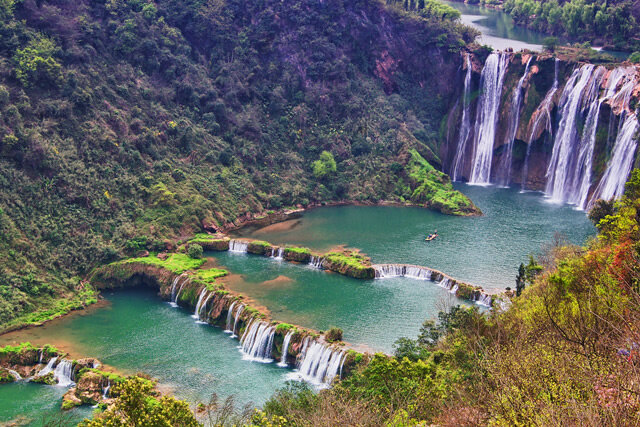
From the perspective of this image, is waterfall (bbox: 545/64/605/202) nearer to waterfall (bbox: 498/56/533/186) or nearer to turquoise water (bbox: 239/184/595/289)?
turquoise water (bbox: 239/184/595/289)

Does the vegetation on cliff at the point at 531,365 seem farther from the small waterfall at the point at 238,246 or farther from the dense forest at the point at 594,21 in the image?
the dense forest at the point at 594,21

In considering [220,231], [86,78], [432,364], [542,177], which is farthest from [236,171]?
[432,364]

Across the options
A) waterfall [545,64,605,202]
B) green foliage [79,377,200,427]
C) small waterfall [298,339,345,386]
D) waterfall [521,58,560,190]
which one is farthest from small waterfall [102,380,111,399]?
waterfall [521,58,560,190]

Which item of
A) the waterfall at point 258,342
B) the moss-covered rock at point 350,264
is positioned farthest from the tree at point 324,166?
the waterfall at point 258,342

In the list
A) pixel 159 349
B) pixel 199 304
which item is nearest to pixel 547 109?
pixel 199 304

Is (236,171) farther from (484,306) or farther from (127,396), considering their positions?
(127,396)

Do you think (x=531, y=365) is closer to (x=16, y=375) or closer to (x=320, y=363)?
(x=320, y=363)
